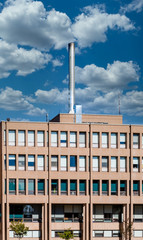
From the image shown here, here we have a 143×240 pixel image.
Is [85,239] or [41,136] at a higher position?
[41,136]

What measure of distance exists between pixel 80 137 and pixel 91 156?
322 cm

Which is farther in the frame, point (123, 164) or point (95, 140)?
point (123, 164)

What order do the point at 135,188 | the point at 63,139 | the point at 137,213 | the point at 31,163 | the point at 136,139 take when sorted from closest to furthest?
the point at 31,163
the point at 63,139
the point at 135,188
the point at 136,139
the point at 137,213

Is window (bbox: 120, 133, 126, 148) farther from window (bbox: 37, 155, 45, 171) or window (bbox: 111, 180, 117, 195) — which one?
window (bbox: 37, 155, 45, 171)

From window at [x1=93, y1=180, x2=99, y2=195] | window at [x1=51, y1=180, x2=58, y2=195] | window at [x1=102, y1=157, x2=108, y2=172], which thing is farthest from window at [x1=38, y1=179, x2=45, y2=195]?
window at [x1=102, y1=157, x2=108, y2=172]

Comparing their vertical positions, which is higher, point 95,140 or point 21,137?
point 21,137

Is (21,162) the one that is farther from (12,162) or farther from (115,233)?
(115,233)

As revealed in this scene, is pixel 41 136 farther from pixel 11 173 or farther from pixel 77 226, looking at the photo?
pixel 77 226

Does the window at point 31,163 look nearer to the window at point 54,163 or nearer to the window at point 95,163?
the window at point 54,163

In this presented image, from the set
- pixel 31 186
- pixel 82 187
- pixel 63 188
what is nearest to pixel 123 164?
pixel 82 187

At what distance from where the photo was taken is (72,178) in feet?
202

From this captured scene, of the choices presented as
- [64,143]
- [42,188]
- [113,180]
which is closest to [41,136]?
[64,143]

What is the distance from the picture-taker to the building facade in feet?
200

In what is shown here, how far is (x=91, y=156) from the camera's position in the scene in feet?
205
